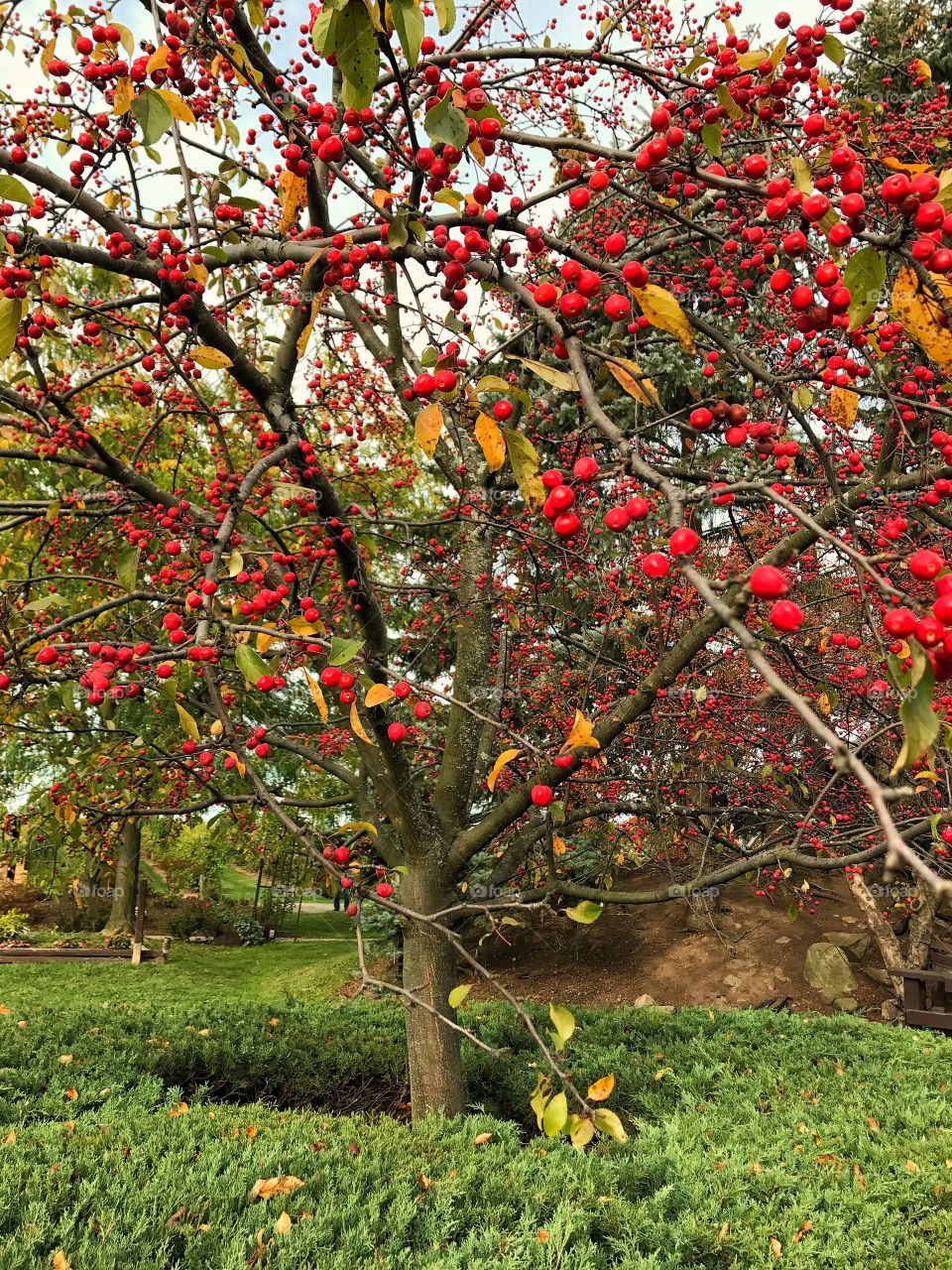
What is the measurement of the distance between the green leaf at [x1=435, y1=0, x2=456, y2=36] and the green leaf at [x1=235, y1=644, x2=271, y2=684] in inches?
66.7

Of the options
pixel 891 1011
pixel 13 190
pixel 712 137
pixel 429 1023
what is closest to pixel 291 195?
pixel 13 190

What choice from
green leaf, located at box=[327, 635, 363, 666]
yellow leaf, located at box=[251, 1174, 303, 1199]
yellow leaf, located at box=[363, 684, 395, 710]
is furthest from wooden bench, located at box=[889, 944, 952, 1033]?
green leaf, located at box=[327, 635, 363, 666]

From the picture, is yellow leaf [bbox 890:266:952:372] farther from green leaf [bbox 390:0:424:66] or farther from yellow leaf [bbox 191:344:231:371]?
yellow leaf [bbox 191:344:231:371]

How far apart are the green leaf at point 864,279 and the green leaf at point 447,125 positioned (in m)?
0.86

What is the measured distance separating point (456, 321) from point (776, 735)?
6.60 m

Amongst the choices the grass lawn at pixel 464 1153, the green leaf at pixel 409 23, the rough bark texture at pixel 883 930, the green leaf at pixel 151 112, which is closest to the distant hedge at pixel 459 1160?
the grass lawn at pixel 464 1153

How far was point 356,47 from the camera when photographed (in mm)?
1390

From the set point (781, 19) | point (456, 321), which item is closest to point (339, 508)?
point (456, 321)

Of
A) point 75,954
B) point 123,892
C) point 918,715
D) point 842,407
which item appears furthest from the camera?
point 123,892

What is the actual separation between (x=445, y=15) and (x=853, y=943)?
488 inches

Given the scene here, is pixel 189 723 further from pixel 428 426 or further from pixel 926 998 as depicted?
pixel 926 998

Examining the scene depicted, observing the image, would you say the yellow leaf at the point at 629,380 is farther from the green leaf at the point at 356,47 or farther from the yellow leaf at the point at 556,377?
the green leaf at the point at 356,47

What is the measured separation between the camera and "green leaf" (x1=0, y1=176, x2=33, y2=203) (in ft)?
5.55

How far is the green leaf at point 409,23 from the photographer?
1.39 meters
